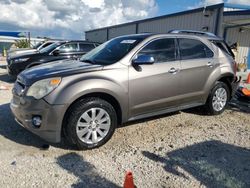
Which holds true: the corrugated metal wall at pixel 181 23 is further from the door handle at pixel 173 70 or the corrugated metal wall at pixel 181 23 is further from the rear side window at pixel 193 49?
the door handle at pixel 173 70

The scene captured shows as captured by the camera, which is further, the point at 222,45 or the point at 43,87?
the point at 222,45

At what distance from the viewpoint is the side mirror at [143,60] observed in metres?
4.23

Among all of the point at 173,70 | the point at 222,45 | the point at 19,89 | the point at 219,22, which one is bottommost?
the point at 19,89

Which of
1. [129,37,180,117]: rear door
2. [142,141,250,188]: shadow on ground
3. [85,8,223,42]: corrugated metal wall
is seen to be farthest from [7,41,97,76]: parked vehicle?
[85,8,223,42]: corrugated metal wall

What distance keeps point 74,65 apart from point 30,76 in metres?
0.72

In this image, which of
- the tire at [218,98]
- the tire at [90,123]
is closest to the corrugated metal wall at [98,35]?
the tire at [218,98]

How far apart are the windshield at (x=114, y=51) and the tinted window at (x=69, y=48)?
17.6 feet

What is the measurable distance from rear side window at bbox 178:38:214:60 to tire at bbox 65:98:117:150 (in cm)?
194

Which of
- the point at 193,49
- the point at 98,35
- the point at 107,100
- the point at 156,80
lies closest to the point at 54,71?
the point at 107,100

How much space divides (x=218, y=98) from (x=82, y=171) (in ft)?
12.0

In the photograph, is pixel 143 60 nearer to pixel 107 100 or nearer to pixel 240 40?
pixel 107 100

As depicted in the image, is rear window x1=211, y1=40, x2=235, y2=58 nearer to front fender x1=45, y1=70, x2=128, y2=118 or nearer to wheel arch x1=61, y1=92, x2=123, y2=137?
front fender x1=45, y1=70, x2=128, y2=118

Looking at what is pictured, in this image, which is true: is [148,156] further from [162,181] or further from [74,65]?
[74,65]

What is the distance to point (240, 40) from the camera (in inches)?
687
